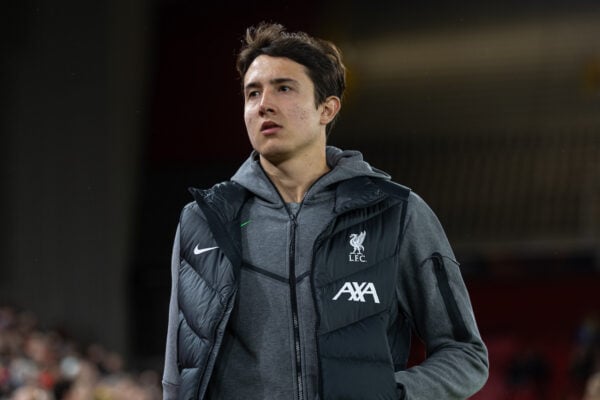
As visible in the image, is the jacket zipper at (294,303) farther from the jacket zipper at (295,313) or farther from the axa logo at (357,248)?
the axa logo at (357,248)

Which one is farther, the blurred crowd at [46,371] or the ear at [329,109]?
the blurred crowd at [46,371]

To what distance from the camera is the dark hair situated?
2.49 meters

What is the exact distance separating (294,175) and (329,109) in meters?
0.17

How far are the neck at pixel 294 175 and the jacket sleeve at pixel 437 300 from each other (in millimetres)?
220

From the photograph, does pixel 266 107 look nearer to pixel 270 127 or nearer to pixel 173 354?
pixel 270 127

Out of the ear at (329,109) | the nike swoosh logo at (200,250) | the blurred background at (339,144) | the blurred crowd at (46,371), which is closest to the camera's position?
the nike swoosh logo at (200,250)

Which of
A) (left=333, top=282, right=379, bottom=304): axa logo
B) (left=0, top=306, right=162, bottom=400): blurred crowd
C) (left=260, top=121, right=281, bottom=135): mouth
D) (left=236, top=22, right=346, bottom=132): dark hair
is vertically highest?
(left=236, top=22, right=346, bottom=132): dark hair

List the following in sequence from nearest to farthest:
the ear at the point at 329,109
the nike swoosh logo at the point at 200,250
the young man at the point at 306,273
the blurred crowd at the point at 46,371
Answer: the young man at the point at 306,273 → the nike swoosh logo at the point at 200,250 → the ear at the point at 329,109 → the blurred crowd at the point at 46,371

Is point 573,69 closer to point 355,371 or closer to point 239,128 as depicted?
point 239,128

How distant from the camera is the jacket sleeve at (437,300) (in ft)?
7.99

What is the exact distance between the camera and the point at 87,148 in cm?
1611

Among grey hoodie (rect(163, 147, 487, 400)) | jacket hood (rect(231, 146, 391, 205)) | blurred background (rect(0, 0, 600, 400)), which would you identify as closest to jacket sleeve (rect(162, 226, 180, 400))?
Answer: grey hoodie (rect(163, 147, 487, 400))

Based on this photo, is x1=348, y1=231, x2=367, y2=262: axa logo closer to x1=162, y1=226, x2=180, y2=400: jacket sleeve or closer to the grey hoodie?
the grey hoodie

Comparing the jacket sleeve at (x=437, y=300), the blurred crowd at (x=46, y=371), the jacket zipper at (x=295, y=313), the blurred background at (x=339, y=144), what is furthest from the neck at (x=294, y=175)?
the blurred background at (x=339, y=144)
